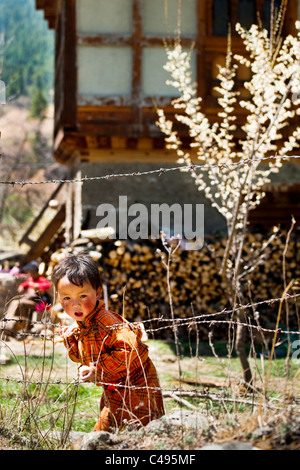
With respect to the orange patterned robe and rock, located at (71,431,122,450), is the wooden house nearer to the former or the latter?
the orange patterned robe

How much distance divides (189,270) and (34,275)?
2.58 metres

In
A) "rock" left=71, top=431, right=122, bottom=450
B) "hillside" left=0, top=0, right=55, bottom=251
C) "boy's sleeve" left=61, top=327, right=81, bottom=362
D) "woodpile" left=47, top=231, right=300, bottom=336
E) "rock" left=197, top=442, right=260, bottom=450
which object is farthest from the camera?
"hillside" left=0, top=0, right=55, bottom=251

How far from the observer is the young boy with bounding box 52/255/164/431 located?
319cm

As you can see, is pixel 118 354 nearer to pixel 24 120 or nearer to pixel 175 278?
pixel 175 278

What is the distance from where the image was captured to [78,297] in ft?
10.6

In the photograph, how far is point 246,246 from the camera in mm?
8844

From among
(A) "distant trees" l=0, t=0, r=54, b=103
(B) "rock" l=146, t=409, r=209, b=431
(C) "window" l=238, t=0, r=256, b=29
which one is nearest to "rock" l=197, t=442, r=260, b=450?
(B) "rock" l=146, t=409, r=209, b=431

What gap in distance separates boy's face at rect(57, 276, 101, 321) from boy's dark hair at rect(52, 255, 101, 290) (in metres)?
0.02

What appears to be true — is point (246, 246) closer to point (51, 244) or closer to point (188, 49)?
point (188, 49)

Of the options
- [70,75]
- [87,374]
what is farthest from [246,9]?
[87,374]

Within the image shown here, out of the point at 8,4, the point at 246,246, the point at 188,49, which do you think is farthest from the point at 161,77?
the point at 8,4

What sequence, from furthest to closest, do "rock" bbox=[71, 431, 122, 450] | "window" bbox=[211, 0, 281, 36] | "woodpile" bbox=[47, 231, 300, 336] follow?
"window" bbox=[211, 0, 281, 36]
"woodpile" bbox=[47, 231, 300, 336]
"rock" bbox=[71, 431, 122, 450]

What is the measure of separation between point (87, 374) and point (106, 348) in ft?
0.59

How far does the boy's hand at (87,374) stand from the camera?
10.2 feet
